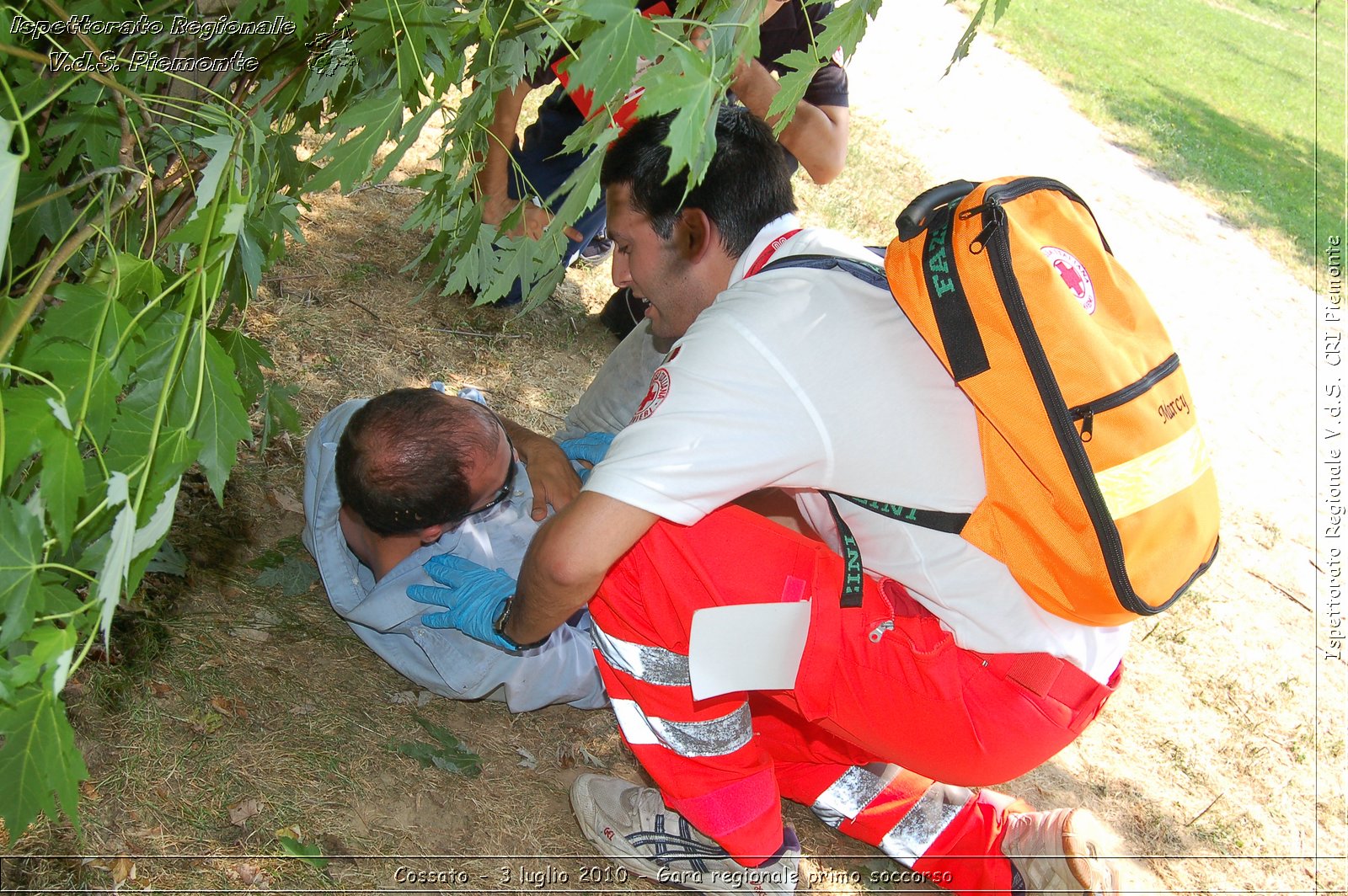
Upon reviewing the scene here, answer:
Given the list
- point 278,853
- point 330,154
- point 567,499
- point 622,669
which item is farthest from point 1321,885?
point 330,154

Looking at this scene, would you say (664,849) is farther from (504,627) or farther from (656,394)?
(656,394)

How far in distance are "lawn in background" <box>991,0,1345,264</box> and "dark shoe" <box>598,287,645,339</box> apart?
5.91 m

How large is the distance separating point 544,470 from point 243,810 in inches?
38.8

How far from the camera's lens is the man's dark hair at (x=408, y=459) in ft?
7.32

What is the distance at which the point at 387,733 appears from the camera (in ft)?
7.13

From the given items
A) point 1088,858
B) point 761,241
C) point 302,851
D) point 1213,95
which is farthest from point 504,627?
point 1213,95

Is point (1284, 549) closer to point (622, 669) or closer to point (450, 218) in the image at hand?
point (622, 669)

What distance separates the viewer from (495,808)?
Answer: 2.14 metres

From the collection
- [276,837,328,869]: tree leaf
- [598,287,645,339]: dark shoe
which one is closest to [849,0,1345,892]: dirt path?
[598,287,645,339]: dark shoe

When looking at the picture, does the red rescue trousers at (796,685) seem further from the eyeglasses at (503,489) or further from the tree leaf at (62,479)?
the tree leaf at (62,479)

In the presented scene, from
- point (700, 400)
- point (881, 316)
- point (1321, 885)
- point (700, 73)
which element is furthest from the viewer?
point (1321, 885)

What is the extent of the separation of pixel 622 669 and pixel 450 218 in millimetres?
933

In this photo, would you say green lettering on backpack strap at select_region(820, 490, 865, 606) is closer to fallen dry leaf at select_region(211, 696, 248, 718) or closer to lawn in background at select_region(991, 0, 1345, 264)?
fallen dry leaf at select_region(211, 696, 248, 718)

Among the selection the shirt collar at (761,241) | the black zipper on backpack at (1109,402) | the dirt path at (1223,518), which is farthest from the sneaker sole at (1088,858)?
the shirt collar at (761,241)
